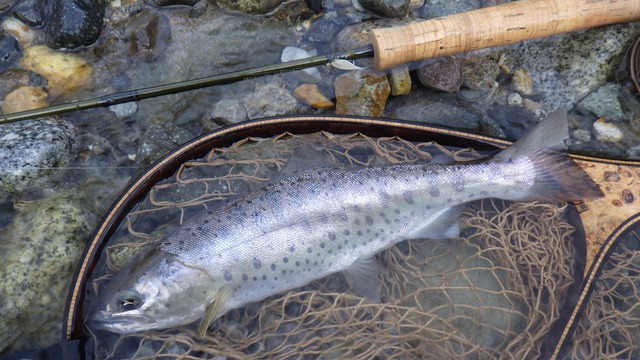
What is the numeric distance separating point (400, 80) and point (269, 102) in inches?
45.1

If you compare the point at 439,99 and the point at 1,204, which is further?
the point at 439,99

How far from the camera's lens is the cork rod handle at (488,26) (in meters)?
3.50

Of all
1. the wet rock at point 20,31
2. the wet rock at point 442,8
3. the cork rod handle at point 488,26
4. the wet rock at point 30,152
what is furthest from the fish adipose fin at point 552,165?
the wet rock at point 20,31

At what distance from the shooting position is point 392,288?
317cm

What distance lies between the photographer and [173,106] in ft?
14.0

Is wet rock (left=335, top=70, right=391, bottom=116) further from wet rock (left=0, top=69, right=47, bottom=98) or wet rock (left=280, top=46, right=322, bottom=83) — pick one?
wet rock (left=0, top=69, right=47, bottom=98)

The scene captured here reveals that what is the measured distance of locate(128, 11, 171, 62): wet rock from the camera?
432cm

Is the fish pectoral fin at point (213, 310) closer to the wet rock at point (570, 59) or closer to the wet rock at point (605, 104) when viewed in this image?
the wet rock at point (570, 59)

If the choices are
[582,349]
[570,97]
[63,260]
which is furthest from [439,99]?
[63,260]

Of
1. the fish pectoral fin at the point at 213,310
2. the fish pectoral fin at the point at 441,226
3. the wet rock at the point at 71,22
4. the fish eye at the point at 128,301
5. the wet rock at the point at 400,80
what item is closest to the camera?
the fish eye at the point at 128,301

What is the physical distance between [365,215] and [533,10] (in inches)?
79.4

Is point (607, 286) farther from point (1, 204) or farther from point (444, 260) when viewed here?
point (1, 204)

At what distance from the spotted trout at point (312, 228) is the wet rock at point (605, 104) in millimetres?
1435

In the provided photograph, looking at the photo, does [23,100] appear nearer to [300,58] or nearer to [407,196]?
[300,58]
